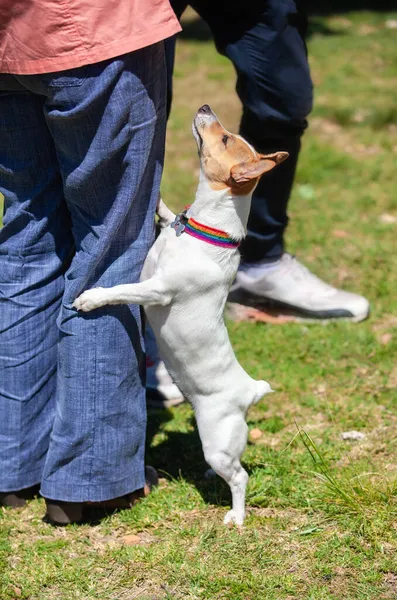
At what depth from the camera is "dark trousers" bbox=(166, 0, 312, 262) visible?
3367mm

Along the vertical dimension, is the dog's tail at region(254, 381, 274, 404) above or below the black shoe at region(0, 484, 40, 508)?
above

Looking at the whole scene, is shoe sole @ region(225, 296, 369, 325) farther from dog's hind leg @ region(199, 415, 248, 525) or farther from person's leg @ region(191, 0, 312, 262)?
dog's hind leg @ region(199, 415, 248, 525)

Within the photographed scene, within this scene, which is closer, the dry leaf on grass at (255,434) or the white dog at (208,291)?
the white dog at (208,291)

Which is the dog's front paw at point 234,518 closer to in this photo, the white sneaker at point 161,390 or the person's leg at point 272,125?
the white sneaker at point 161,390

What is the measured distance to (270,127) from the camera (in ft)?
12.0

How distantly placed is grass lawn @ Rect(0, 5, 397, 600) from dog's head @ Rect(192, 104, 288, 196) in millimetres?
923

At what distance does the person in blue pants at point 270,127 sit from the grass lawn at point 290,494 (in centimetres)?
14

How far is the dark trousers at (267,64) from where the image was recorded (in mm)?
3367

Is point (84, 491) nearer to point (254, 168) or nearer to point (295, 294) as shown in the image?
point (254, 168)

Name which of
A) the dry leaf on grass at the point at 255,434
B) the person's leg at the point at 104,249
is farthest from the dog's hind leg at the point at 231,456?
the dry leaf on grass at the point at 255,434

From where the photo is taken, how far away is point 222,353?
268 centimetres

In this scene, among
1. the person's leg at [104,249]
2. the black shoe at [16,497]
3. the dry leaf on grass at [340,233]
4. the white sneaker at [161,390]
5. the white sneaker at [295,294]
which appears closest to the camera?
the person's leg at [104,249]

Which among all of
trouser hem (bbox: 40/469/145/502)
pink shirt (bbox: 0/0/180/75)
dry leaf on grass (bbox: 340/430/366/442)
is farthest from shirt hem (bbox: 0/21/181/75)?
dry leaf on grass (bbox: 340/430/366/442)

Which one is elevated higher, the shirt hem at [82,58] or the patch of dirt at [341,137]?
Result: the shirt hem at [82,58]
